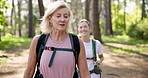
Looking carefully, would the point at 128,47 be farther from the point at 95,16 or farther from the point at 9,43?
the point at 9,43

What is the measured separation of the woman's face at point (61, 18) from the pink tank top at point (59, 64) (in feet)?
0.68

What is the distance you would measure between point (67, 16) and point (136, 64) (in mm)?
9097

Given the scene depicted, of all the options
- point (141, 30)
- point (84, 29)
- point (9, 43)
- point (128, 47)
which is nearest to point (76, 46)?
point (84, 29)

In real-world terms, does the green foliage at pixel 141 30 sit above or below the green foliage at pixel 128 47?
above

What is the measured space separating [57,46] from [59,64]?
0.64 ft

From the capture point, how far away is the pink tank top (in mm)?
2305

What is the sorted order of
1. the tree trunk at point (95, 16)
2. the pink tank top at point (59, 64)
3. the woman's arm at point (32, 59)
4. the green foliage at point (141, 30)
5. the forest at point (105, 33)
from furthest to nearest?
the green foliage at point (141, 30), the tree trunk at point (95, 16), the forest at point (105, 33), the woman's arm at point (32, 59), the pink tank top at point (59, 64)

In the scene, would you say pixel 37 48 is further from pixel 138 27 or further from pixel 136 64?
pixel 138 27

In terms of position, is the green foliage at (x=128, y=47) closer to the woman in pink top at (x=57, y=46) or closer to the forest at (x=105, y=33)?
the forest at (x=105, y=33)

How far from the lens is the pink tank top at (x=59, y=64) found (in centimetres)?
230

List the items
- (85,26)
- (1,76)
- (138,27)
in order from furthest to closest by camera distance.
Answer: (138,27) → (1,76) → (85,26)

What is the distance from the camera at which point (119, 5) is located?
57344 mm

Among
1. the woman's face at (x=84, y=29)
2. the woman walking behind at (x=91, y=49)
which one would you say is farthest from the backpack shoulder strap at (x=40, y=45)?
the woman's face at (x=84, y=29)

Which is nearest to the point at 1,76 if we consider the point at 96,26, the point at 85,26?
the point at 85,26
